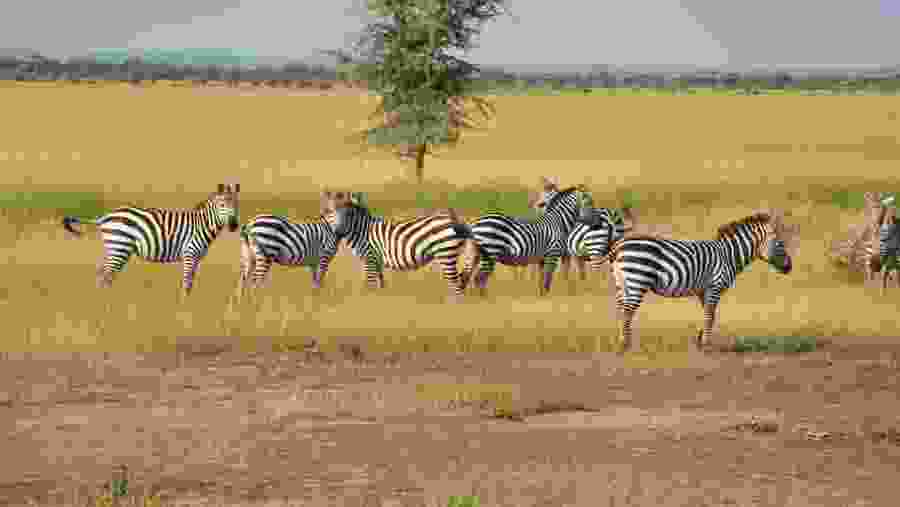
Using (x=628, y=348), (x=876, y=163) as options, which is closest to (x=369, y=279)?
(x=628, y=348)

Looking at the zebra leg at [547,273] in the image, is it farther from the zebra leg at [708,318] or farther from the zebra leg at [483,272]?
the zebra leg at [708,318]

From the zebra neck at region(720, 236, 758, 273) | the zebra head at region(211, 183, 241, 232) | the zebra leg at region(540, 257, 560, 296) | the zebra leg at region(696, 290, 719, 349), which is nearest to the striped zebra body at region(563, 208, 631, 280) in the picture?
the zebra leg at region(540, 257, 560, 296)

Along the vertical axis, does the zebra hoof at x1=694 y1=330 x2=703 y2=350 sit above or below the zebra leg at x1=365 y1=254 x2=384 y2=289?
above

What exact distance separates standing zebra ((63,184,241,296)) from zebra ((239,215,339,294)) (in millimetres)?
387

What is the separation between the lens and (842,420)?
15852 mm

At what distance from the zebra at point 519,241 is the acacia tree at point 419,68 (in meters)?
25.3

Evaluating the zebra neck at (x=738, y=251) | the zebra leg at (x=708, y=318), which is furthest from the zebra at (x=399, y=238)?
the zebra leg at (x=708, y=318)

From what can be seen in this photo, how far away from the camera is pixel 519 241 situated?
2472cm

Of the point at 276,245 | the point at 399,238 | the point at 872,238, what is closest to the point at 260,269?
the point at 276,245

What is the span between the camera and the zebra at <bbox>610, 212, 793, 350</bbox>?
1992cm

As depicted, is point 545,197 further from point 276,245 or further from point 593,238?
point 276,245

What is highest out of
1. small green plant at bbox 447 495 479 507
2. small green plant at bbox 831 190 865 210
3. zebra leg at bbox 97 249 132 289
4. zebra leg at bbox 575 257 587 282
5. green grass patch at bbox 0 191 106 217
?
small green plant at bbox 831 190 865 210

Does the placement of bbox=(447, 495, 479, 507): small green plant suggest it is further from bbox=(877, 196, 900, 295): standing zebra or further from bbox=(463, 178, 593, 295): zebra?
bbox=(877, 196, 900, 295): standing zebra

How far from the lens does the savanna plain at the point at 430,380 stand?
42.7 ft
